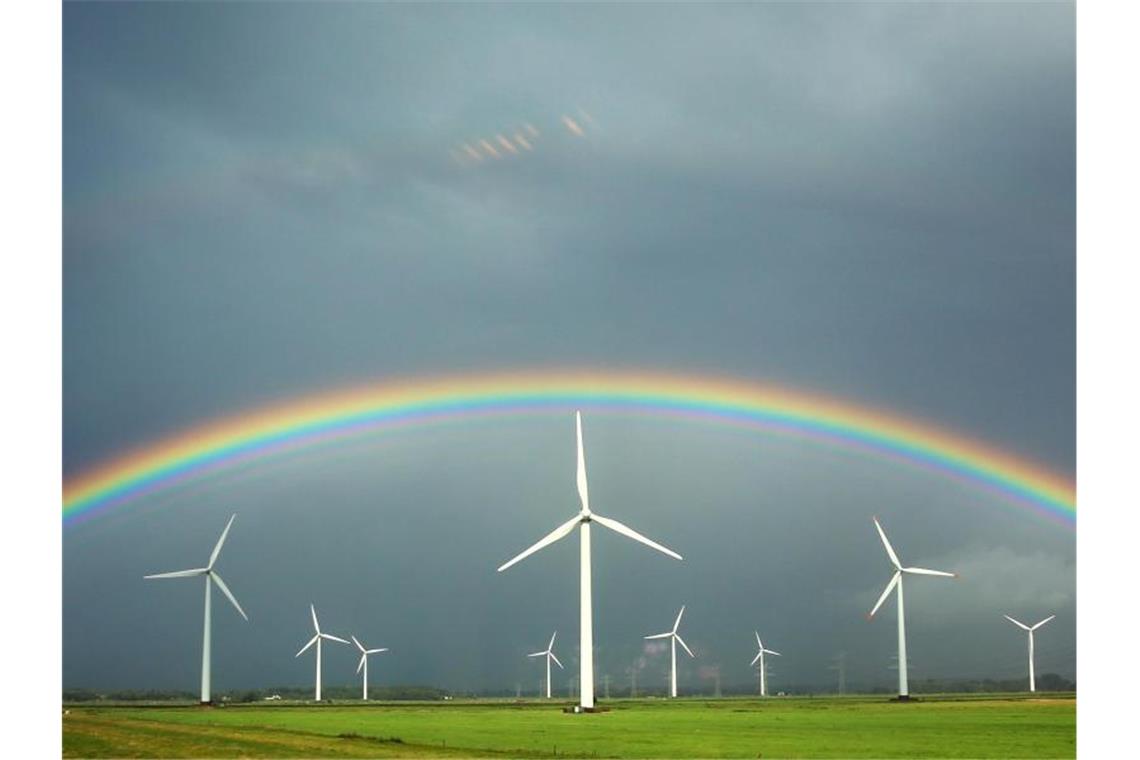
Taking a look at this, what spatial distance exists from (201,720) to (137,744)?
87.6 feet

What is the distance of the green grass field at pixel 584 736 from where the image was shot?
186ft

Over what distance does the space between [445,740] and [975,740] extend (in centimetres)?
2903

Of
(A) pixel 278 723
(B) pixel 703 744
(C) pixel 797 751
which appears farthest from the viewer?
(A) pixel 278 723

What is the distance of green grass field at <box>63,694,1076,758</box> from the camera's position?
186ft

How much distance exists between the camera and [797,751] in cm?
5681

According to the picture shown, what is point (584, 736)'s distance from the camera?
219 feet
